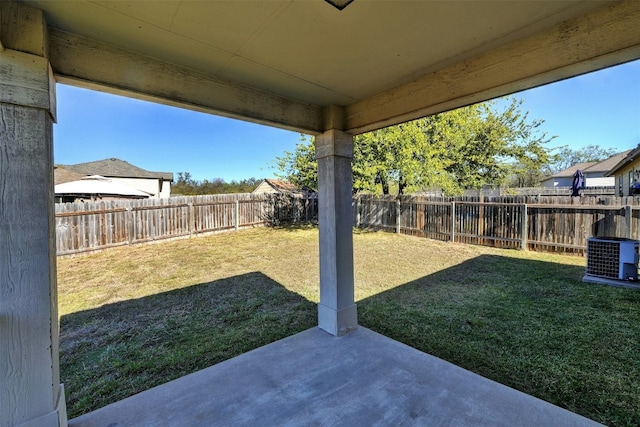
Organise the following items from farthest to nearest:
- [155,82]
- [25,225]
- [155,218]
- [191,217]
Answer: [191,217] < [155,218] < [155,82] < [25,225]

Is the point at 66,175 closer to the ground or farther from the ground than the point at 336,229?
farther from the ground

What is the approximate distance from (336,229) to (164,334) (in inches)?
94.2

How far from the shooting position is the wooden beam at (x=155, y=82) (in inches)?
64.0

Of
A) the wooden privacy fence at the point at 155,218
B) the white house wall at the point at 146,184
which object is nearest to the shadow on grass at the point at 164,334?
the wooden privacy fence at the point at 155,218

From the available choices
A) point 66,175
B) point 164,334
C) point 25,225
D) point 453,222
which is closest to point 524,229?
point 453,222

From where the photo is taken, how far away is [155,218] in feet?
28.1

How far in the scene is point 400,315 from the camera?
3.70m

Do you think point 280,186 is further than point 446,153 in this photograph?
Yes

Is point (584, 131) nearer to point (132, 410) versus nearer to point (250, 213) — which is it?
point (250, 213)

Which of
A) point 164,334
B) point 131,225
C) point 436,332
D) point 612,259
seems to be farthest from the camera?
point 131,225

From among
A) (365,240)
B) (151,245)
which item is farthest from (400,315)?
(151,245)

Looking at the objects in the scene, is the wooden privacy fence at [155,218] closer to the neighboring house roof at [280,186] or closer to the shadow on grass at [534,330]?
the neighboring house roof at [280,186]

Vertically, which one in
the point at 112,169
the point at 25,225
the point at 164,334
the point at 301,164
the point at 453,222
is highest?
the point at 112,169

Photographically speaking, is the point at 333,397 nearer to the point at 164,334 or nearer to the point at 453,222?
the point at 164,334
